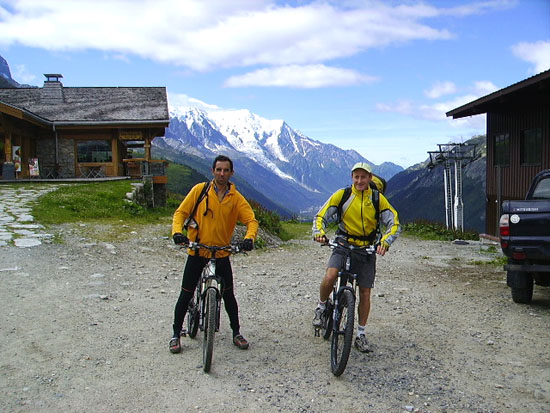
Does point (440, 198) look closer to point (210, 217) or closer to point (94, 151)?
point (94, 151)

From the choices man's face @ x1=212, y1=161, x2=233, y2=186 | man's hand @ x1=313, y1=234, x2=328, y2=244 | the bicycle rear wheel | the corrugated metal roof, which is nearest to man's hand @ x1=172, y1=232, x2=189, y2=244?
man's face @ x1=212, y1=161, x2=233, y2=186

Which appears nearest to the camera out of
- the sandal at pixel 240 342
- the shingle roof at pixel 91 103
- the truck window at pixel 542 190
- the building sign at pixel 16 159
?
the sandal at pixel 240 342

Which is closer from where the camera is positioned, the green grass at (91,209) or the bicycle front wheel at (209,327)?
the bicycle front wheel at (209,327)

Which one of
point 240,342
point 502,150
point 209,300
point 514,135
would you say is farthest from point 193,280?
point 502,150

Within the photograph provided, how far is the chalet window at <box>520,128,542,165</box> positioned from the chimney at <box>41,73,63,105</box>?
2490 centimetres

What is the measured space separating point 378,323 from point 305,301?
1554 millimetres

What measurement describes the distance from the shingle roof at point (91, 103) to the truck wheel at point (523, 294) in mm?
22812

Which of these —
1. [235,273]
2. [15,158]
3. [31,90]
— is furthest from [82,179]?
[235,273]

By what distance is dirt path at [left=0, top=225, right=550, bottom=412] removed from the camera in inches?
174

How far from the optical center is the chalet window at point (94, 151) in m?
29.2

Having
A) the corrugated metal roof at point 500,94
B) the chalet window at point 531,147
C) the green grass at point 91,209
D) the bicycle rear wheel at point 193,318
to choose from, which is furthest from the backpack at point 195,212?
the chalet window at point 531,147

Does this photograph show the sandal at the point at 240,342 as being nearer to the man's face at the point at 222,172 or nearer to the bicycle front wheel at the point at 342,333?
the bicycle front wheel at the point at 342,333

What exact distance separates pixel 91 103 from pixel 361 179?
28406 mm

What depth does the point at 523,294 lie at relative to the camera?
7723mm
